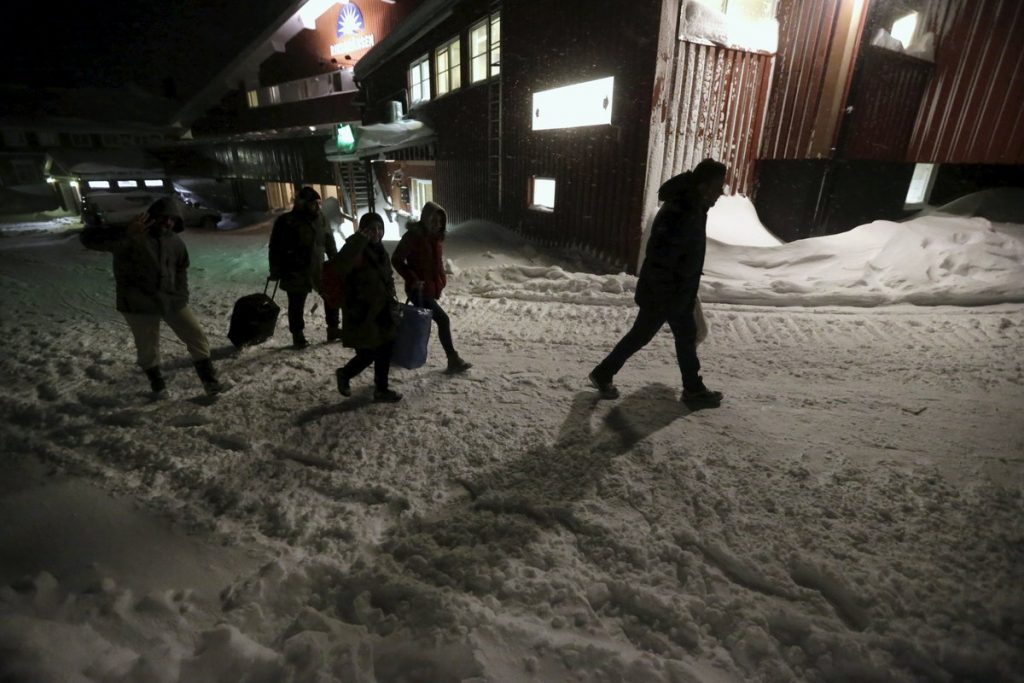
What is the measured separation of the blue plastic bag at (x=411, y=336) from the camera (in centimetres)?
378

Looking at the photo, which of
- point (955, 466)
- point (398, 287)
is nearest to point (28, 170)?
point (398, 287)

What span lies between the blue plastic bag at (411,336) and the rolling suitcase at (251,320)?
6.42 feet

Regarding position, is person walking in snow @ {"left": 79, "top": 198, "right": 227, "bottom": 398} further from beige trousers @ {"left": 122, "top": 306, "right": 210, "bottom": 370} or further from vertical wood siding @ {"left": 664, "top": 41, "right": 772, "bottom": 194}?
vertical wood siding @ {"left": 664, "top": 41, "right": 772, "bottom": 194}

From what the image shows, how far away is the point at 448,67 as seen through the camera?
12688mm

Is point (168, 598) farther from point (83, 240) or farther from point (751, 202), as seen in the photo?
point (83, 240)

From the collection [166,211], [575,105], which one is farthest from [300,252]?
[575,105]

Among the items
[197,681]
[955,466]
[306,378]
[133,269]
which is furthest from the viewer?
[306,378]

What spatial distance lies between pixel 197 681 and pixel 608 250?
7541mm

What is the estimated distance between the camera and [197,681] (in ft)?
5.68

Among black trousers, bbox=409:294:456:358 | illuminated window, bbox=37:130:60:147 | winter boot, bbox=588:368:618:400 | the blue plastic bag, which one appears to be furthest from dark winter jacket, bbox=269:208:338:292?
illuminated window, bbox=37:130:60:147

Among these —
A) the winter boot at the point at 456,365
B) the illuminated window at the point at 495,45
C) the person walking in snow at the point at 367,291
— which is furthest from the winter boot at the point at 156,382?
the illuminated window at the point at 495,45

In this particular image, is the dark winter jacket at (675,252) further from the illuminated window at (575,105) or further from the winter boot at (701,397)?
the illuminated window at (575,105)

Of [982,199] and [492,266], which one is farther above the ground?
[982,199]

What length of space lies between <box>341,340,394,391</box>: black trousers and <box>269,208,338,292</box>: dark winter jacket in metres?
1.45
